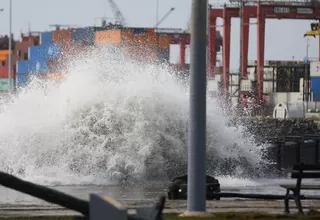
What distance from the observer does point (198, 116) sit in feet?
52.3

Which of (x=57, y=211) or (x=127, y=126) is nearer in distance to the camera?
(x=57, y=211)

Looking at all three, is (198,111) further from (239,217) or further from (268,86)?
(268,86)

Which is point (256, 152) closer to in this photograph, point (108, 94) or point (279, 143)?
point (279, 143)

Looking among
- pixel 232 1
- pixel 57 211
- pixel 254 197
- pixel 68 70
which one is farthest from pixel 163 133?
pixel 232 1

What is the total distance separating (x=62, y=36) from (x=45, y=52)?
673 cm

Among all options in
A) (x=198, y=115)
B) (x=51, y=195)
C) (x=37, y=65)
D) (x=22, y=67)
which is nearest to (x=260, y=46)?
(x=37, y=65)

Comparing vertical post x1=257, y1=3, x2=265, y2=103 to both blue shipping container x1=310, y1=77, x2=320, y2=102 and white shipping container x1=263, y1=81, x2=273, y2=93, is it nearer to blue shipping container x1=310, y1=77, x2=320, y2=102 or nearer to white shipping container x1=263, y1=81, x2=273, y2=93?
blue shipping container x1=310, y1=77, x2=320, y2=102

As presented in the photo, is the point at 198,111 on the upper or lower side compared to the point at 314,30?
lower

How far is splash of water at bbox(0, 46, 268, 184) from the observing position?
2873 centimetres

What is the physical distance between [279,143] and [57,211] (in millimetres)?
16458

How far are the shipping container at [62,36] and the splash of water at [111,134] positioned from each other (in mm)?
85291

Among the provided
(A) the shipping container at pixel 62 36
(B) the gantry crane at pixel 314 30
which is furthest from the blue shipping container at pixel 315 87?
(A) the shipping container at pixel 62 36

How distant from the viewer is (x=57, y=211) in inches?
670

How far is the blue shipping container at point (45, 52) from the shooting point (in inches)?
4411
